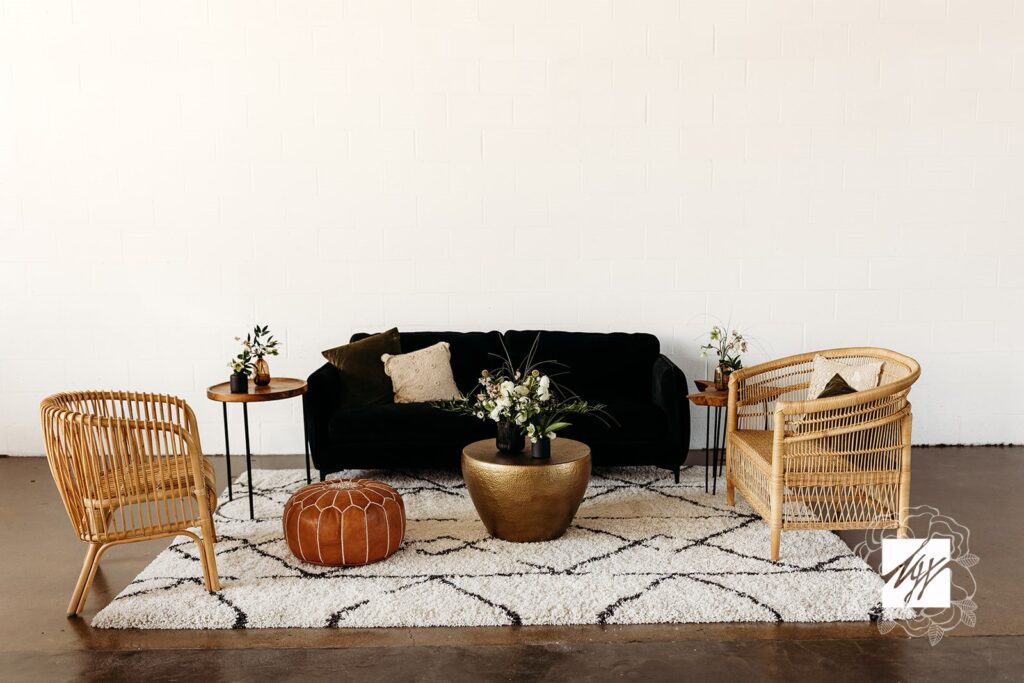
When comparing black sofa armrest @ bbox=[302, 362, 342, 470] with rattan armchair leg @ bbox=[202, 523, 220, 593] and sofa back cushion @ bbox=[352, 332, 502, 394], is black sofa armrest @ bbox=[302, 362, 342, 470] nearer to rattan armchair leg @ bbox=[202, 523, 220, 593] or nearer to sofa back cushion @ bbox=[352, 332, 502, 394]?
sofa back cushion @ bbox=[352, 332, 502, 394]

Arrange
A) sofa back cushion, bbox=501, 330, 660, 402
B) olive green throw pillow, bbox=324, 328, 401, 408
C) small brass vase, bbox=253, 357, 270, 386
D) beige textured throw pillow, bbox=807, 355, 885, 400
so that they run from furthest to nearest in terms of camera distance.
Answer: sofa back cushion, bbox=501, 330, 660, 402 < olive green throw pillow, bbox=324, 328, 401, 408 < small brass vase, bbox=253, 357, 270, 386 < beige textured throw pillow, bbox=807, 355, 885, 400

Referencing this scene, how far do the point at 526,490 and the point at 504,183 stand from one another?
2537mm

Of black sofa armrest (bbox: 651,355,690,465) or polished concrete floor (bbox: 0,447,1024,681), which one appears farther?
Answer: black sofa armrest (bbox: 651,355,690,465)

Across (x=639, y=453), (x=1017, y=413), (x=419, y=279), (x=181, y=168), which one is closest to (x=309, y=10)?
(x=181, y=168)

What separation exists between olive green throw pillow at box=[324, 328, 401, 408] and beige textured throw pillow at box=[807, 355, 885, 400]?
2.42 metres

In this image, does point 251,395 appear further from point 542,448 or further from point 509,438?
point 542,448

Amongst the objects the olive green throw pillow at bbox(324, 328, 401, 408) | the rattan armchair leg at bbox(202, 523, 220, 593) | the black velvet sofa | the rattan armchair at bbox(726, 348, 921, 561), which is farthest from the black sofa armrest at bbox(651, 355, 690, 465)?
the rattan armchair leg at bbox(202, 523, 220, 593)

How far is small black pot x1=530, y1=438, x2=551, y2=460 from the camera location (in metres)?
3.80

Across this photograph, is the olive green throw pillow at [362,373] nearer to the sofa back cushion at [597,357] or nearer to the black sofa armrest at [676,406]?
the sofa back cushion at [597,357]

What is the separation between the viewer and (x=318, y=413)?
471 cm

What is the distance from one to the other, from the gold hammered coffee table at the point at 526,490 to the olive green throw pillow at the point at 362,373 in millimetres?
1269

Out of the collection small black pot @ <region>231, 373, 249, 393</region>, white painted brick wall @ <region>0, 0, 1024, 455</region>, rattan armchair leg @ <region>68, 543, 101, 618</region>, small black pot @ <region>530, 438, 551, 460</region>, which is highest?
white painted brick wall @ <region>0, 0, 1024, 455</region>

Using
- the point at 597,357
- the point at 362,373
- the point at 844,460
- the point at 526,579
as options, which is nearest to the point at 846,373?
the point at 844,460

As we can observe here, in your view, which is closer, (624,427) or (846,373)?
(846,373)
